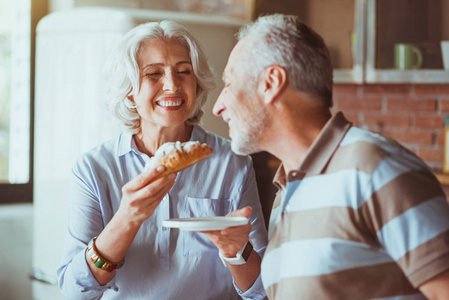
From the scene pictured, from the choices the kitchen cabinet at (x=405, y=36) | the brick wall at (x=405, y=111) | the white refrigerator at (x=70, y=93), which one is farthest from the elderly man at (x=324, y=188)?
the brick wall at (x=405, y=111)

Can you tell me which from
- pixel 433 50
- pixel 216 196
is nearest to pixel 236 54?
pixel 216 196

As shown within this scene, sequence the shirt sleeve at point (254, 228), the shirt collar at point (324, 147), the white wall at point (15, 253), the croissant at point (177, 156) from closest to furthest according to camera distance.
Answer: the shirt collar at point (324, 147), the croissant at point (177, 156), the shirt sleeve at point (254, 228), the white wall at point (15, 253)

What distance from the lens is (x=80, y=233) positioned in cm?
167

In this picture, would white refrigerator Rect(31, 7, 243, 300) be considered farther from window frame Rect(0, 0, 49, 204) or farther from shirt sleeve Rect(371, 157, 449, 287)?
shirt sleeve Rect(371, 157, 449, 287)

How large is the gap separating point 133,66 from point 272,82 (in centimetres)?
56

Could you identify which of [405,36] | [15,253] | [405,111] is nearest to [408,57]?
[405,36]

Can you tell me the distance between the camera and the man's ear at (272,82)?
1.28 metres

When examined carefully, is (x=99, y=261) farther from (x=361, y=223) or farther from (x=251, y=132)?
(x=361, y=223)

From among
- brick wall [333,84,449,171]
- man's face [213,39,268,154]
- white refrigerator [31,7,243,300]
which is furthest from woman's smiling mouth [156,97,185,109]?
brick wall [333,84,449,171]

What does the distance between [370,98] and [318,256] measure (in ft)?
8.07

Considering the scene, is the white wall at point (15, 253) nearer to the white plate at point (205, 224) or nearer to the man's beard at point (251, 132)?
the white plate at point (205, 224)

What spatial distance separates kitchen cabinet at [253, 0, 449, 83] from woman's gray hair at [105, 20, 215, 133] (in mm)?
1590

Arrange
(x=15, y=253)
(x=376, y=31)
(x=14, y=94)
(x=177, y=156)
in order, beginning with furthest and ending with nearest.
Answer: (x=14, y=94) → (x=15, y=253) → (x=376, y=31) → (x=177, y=156)

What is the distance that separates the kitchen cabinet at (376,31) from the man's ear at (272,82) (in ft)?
6.33
